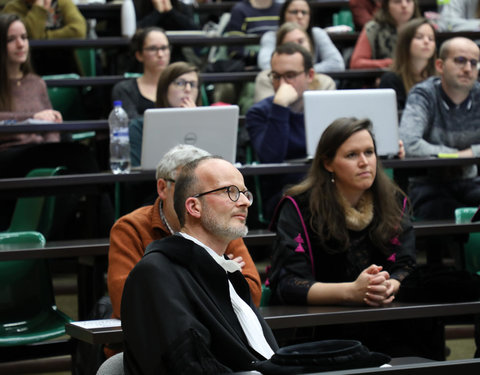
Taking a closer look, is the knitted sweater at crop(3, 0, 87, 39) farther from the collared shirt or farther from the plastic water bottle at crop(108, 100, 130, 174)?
the collared shirt

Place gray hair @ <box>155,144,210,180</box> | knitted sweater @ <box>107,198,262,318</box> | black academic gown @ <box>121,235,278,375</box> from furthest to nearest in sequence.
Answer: gray hair @ <box>155,144,210,180</box>, knitted sweater @ <box>107,198,262,318</box>, black academic gown @ <box>121,235,278,375</box>

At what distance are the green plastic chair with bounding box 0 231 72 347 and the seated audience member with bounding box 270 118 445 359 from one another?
2.92 feet

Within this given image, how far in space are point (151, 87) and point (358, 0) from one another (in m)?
2.31

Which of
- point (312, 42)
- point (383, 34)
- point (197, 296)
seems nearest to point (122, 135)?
point (312, 42)

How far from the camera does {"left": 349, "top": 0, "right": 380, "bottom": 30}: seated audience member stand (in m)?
6.70

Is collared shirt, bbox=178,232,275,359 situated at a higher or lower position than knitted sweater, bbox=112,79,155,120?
lower

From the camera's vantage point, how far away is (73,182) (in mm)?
3766

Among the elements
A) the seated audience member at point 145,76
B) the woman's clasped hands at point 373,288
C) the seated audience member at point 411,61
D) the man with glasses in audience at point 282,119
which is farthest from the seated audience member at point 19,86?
the woman's clasped hands at point 373,288

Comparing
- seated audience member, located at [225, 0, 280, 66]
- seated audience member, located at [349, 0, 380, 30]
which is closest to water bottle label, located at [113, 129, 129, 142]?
seated audience member, located at [225, 0, 280, 66]

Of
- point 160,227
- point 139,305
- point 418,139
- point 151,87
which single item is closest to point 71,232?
point 151,87

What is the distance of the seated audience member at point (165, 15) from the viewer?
633 centimetres

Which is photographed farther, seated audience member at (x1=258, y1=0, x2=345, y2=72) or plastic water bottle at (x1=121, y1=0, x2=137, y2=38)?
plastic water bottle at (x1=121, y1=0, x2=137, y2=38)

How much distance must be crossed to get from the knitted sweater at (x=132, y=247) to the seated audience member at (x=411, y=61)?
259cm

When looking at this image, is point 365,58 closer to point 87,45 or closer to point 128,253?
point 87,45
